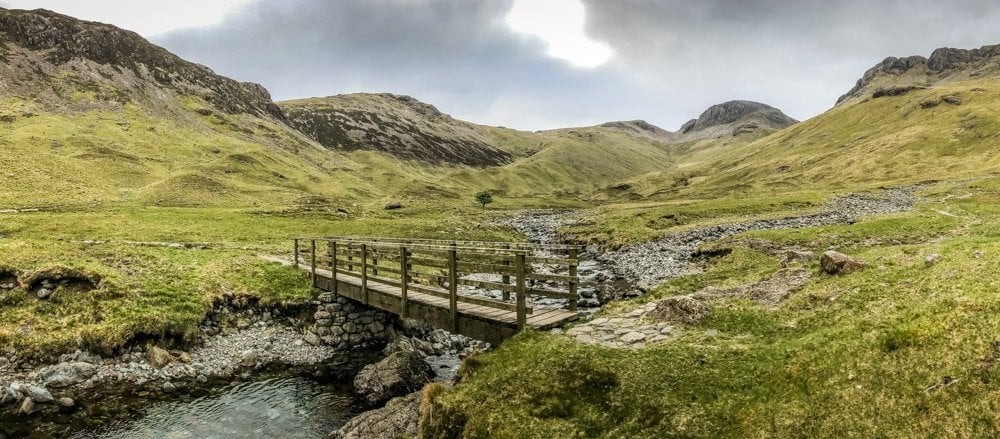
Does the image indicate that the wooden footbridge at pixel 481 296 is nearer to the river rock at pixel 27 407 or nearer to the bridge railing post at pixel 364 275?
the bridge railing post at pixel 364 275

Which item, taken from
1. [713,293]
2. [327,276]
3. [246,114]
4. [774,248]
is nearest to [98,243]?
[327,276]

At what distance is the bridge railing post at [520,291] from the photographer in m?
14.7

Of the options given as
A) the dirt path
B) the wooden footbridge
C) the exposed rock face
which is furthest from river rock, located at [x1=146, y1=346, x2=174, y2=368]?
the exposed rock face

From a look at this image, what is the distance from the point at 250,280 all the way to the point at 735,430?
26.8 meters

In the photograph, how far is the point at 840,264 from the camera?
15.5m

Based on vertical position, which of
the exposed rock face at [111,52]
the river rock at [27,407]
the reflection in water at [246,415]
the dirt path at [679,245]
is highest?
the exposed rock face at [111,52]

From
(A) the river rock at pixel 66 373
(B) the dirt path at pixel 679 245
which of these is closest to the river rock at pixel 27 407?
(A) the river rock at pixel 66 373

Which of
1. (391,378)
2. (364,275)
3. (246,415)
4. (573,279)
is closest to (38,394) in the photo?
(246,415)

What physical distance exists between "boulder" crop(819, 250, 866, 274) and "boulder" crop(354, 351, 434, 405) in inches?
568

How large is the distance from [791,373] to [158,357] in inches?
871

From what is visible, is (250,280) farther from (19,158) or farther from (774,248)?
(19,158)

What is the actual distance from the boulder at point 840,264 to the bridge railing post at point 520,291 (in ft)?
31.8

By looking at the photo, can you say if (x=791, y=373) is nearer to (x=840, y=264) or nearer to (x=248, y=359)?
(x=840, y=264)

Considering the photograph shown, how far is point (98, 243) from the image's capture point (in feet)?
105
